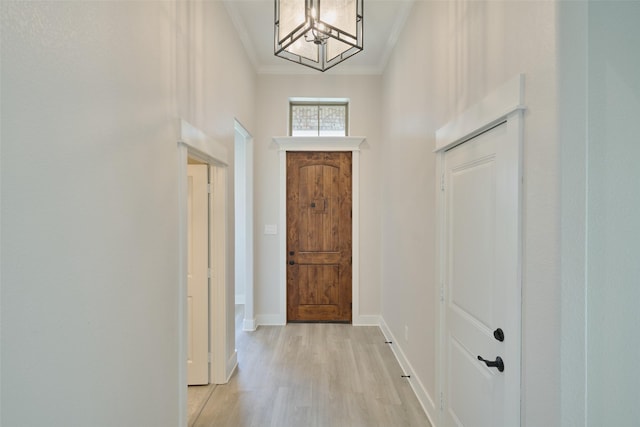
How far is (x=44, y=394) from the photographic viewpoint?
1.03m

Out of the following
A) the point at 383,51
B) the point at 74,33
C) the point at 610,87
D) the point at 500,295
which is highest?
the point at 383,51

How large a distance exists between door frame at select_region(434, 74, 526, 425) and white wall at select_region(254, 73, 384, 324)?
88.8 inches

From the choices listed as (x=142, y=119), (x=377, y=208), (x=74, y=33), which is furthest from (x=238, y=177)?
(x=74, y=33)

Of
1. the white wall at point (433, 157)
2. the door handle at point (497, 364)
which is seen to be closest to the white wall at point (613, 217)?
the white wall at point (433, 157)

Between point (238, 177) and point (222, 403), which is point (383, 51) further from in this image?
point (222, 403)

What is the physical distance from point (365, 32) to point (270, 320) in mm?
3605

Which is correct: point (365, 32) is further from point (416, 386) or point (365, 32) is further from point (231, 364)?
point (231, 364)

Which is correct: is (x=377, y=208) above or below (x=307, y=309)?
above

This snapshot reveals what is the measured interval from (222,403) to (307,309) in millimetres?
2026

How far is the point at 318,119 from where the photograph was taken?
467cm

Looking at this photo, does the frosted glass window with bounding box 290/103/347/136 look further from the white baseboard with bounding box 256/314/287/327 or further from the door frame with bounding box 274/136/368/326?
the white baseboard with bounding box 256/314/287/327

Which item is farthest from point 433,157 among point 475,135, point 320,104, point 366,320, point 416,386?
point 366,320

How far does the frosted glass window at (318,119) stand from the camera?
15.3ft

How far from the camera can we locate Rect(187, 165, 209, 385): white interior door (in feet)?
9.50
